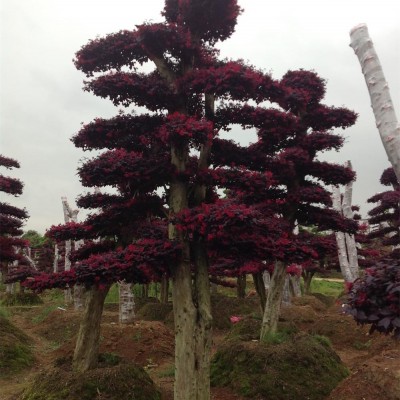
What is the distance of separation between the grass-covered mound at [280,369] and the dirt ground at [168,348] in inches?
16.8

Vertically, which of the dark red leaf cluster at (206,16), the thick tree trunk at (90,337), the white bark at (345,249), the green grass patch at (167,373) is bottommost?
the green grass patch at (167,373)

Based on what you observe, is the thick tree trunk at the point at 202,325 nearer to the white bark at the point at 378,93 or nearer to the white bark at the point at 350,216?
the white bark at the point at 378,93

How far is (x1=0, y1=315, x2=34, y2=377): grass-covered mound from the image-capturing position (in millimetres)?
10945

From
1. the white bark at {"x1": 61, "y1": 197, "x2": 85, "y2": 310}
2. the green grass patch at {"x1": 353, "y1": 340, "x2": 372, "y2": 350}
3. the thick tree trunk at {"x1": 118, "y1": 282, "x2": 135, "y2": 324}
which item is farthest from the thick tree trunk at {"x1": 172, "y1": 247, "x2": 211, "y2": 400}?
the white bark at {"x1": 61, "y1": 197, "x2": 85, "y2": 310}

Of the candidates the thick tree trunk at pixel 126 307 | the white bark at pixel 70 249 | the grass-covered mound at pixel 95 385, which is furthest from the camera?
the white bark at pixel 70 249

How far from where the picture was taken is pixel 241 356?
29.8 ft

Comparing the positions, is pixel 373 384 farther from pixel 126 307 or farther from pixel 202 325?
pixel 126 307

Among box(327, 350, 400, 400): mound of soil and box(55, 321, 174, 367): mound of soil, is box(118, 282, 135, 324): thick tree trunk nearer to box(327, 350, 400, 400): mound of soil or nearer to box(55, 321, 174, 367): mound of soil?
box(55, 321, 174, 367): mound of soil

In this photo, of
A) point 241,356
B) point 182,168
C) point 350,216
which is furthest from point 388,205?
point 182,168

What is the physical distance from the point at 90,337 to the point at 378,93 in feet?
23.5

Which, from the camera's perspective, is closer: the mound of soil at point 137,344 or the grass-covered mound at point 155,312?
the mound of soil at point 137,344

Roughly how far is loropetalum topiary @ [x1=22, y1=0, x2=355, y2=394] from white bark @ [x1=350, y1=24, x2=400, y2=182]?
89.2 inches

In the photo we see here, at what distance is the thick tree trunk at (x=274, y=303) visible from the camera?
998 cm

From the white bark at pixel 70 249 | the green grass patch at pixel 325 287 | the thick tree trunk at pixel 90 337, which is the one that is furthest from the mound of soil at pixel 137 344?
the green grass patch at pixel 325 287
